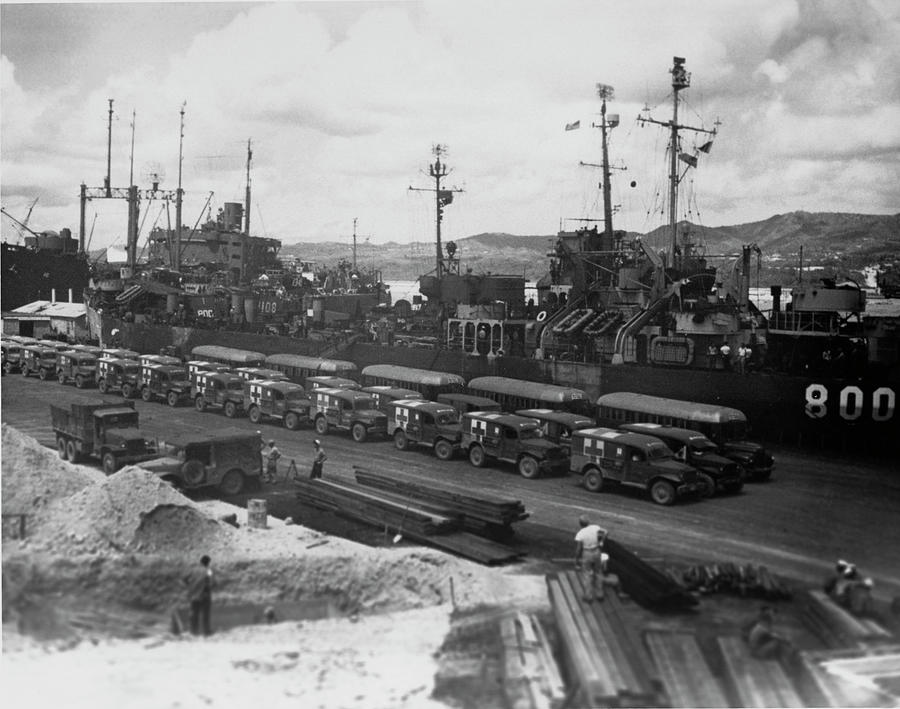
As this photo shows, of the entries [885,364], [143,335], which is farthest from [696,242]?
[143,335]

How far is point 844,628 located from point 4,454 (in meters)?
14.1

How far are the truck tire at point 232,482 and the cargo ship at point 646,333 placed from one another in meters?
9.44

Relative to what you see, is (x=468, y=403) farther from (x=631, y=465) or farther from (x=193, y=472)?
(x=193, y=472)

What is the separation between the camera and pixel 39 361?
24156mm

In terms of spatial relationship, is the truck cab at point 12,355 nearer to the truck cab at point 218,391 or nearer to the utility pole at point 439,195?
the truck cab at point 218,391

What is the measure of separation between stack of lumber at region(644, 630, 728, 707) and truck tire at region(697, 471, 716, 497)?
709 centimetres

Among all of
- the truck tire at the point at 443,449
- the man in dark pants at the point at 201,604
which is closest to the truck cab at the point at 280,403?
the truck tire at the point at 443,449

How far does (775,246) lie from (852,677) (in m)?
12.6

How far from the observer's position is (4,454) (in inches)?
558

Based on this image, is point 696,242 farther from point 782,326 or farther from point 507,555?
point 507,555

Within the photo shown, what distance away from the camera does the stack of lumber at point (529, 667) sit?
9.77 m

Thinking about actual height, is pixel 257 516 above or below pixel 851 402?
below

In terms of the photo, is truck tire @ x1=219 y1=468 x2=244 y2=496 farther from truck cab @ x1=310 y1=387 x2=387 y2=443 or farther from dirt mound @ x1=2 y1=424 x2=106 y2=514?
truck cab @ x1=310 y1=387 x2=387 y2=443

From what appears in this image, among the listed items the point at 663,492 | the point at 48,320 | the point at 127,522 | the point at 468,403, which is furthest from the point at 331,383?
the point at 127,522
